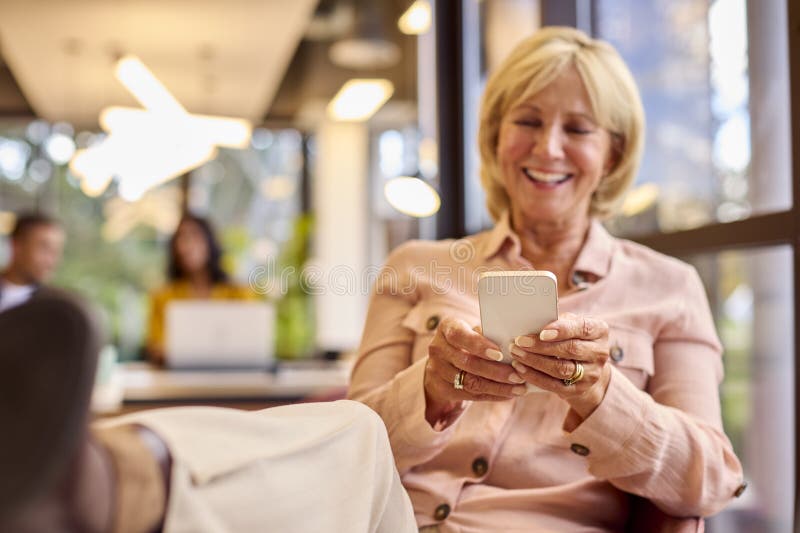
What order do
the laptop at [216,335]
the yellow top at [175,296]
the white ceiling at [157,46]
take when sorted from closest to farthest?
the laptop at [216,335] → the yellow top at [175,296] → the white ceiling at [157,46]

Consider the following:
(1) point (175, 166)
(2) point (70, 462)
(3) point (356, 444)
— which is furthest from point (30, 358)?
(1) point (175, 166)

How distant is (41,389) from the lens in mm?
816

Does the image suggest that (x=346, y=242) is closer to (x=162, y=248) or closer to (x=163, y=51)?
(x=162, y=248)

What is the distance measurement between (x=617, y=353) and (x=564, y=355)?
1.14 ft

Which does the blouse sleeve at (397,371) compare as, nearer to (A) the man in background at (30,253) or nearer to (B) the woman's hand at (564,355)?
(B) the woman's hand at (564,355)

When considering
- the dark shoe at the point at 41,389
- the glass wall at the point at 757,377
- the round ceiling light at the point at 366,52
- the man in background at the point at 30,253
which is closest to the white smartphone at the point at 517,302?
the dark shoe at the point at 41,389

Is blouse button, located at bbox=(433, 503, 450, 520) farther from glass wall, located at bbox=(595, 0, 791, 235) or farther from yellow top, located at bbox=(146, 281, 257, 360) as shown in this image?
yellow top, located at bbox=(146, 281, 257, 360)

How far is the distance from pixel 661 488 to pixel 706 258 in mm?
1200

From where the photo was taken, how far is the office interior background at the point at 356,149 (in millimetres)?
2381

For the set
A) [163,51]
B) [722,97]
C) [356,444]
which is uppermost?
[163,51]

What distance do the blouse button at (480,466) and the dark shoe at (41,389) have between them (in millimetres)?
932

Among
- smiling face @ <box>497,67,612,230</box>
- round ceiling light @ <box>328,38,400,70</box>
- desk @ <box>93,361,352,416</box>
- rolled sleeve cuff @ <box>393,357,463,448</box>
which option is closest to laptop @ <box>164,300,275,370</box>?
desk @ <box>93,361,352,416</box>

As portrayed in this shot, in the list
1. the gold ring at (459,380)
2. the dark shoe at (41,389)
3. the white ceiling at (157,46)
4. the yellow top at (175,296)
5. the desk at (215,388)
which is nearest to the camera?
the dark shoe at (41,389)

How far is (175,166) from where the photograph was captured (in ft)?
21.7
